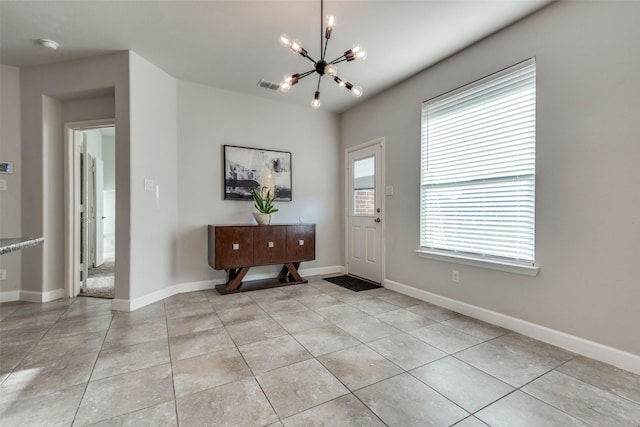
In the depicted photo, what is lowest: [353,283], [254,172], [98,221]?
[353,283]

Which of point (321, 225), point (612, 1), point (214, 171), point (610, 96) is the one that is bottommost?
point (321, 225)

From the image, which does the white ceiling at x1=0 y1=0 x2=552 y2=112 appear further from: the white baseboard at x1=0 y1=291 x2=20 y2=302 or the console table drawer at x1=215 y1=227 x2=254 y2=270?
the white baseboard at x1=0 y1=291 x2=20 y2=302

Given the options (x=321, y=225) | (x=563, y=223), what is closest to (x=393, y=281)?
(x=321, y=225)

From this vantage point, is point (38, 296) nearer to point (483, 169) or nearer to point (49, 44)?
point (49, 44)

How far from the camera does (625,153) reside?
185cm

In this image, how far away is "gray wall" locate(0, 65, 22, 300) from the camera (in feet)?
10.3

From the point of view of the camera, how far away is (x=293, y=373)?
5.80 feet

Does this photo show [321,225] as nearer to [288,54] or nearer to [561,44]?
[288,54]

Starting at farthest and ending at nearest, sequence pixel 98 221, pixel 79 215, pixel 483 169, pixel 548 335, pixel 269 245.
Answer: pixel 98 221 → pixel 269 245 → pixel 79 215 → pixel 483 169 → pixel 548 335

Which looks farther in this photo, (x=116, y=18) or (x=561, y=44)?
(x=116, y=18)

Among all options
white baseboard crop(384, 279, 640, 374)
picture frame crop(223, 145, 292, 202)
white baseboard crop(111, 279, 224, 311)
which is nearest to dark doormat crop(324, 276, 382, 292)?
white baseboard crop(384, 279, 640, 374)

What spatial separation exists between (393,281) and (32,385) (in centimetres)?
340

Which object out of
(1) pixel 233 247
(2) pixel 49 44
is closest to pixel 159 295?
(1) pixel 233 247

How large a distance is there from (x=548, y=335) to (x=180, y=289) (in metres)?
3.89
